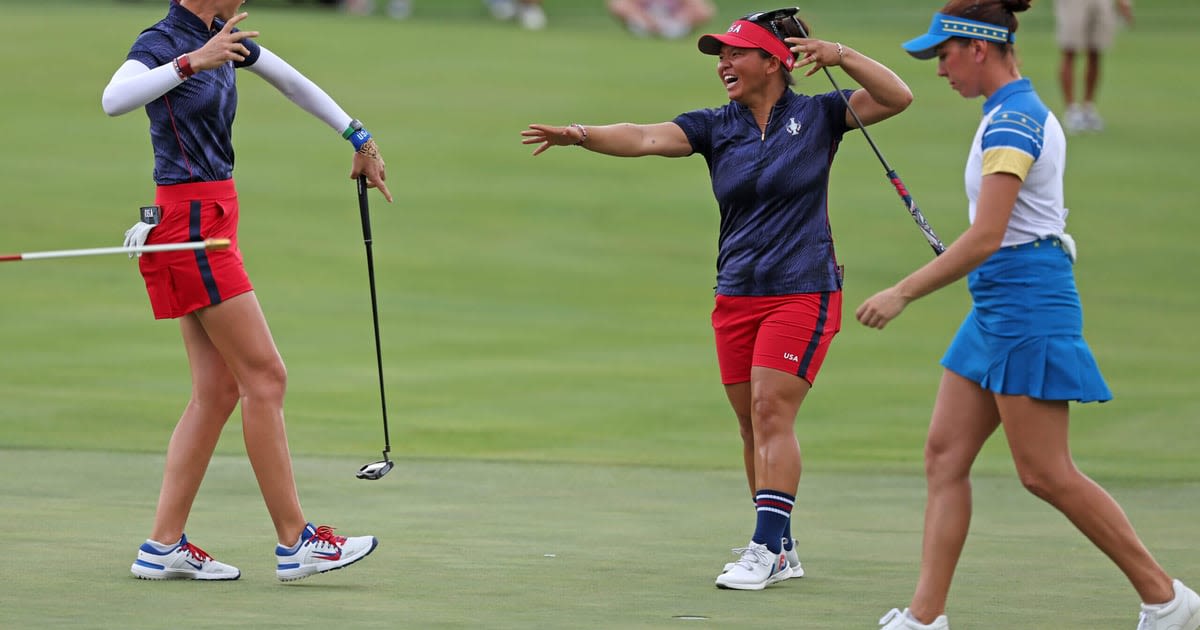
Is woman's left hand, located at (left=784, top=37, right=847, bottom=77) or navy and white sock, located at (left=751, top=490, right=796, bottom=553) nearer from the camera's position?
woman's left hand, located at (left=784, top=37, right=847, bottom=77)

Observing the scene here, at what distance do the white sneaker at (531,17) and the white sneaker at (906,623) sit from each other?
71.3ft

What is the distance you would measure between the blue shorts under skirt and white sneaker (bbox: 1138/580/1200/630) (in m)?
0.67

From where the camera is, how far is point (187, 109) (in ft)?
19.6

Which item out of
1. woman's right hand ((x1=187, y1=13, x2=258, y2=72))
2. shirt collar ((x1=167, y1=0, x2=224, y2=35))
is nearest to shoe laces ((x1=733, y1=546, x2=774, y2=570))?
woman's right hand ((x1=187, y1=13, x2=258, y2=72))

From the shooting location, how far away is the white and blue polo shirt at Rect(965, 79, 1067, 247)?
507 centimetres

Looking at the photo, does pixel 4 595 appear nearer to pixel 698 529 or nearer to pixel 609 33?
pixel 698 529

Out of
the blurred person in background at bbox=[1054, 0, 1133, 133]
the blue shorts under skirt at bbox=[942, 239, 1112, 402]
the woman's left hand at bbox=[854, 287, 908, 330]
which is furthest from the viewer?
the blurred person in background at bbox=[1054, 0, 1133, 133]

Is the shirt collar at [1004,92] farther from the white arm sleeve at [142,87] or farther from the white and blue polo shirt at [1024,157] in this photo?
the white arm sleeve at [142,87]

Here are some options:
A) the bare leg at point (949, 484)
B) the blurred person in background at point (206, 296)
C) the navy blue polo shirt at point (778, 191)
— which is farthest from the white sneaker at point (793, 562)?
the blurred person in background at point (206, 296)

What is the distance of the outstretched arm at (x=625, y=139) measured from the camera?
6496mm

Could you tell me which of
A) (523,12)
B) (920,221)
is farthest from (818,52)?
(523,12)

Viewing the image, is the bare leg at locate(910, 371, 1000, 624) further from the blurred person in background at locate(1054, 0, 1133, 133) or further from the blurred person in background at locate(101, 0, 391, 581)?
the blurred person in background at locate(1054, 0, 1133, 133)

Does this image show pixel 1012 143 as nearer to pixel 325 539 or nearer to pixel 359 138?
pixel 359 138

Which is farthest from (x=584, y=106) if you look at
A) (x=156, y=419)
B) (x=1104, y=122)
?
(x=156, y=419)
